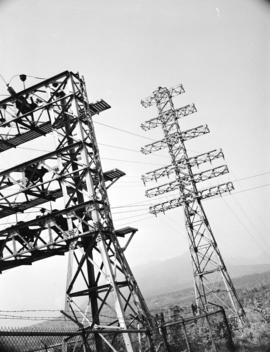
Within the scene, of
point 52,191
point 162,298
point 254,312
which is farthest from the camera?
point 162,298

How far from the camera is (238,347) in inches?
451

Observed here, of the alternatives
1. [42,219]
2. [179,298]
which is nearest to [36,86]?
[42,219]

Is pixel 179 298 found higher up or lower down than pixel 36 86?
lower down

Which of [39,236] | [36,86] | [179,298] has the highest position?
[36,86]

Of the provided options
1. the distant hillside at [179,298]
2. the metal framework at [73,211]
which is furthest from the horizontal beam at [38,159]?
the distant hillside at [179,298]

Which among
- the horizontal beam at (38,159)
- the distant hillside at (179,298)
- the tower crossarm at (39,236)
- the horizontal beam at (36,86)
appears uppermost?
the horizontal beam at (36,86)

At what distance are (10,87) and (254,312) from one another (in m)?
15.4

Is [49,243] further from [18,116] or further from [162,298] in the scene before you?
[162,298]

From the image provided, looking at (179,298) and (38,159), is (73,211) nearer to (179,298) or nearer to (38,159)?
(38,159)

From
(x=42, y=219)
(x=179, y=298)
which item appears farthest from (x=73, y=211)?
(x=179, y=298)

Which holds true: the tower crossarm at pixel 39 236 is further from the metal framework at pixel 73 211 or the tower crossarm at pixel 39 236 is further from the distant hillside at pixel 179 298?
the distant hillside at pixel 179 298

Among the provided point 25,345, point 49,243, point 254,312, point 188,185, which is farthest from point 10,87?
point 254,312

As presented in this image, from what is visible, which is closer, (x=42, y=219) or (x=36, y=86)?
(x=42, y=219)

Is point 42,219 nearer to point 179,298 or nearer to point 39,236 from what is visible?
point 39,236
